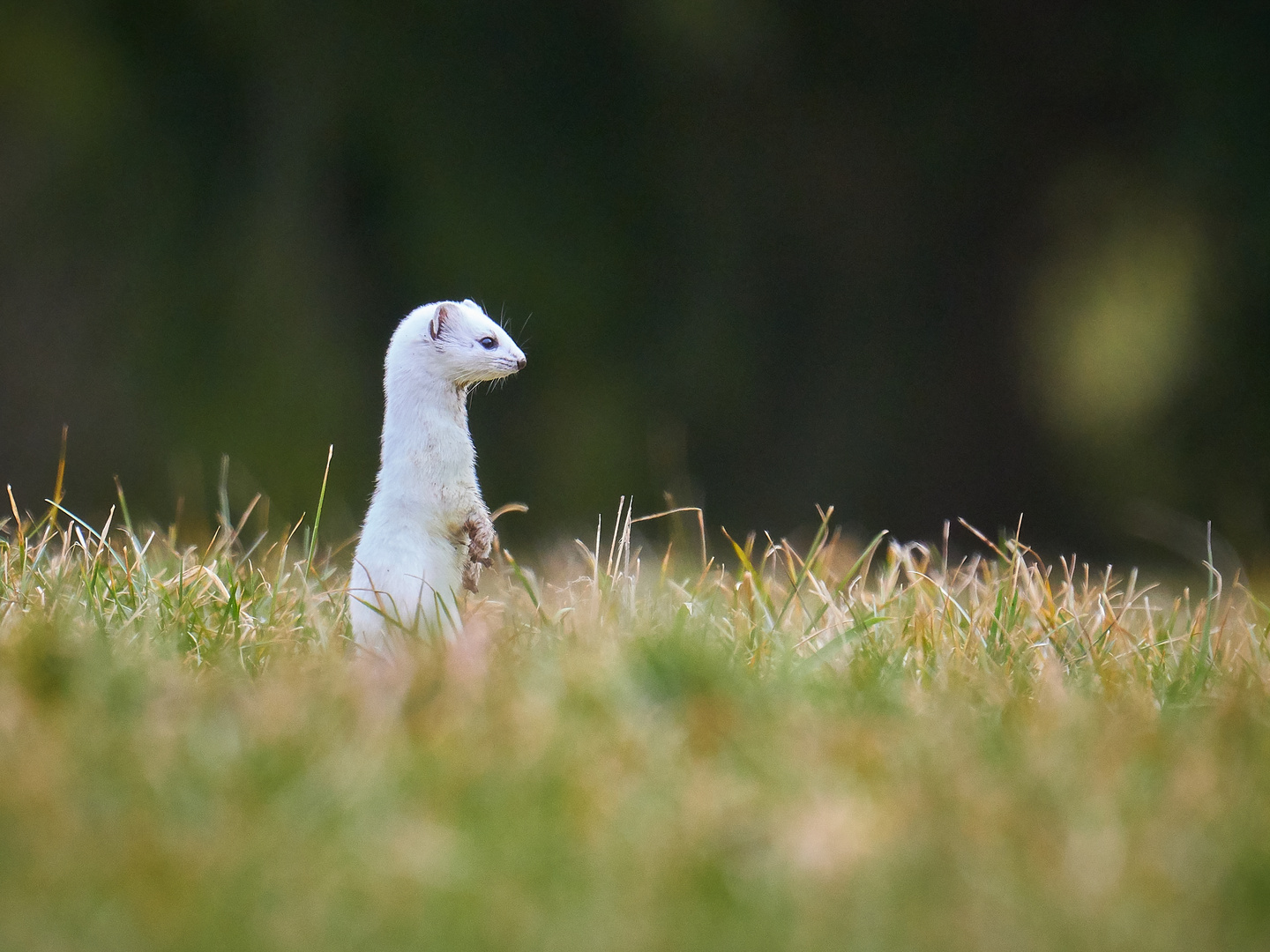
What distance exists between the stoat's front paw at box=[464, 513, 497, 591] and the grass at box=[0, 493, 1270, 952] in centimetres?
7

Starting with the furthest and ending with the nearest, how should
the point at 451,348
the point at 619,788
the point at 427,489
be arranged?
the point at 451,348, the point at 427,489, the point at 619,788

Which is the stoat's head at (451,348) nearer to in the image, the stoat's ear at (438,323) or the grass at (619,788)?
the stoat's ear at (438,323)

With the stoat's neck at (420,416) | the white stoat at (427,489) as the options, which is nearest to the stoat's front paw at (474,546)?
the white stoat at (427,489)

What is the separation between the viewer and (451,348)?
6.64 ft

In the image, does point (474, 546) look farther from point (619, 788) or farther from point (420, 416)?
point (619, 788)

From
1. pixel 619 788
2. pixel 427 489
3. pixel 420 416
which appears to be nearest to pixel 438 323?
pixel 420 416

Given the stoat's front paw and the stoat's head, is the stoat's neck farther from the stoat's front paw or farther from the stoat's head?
the stoat's front paw

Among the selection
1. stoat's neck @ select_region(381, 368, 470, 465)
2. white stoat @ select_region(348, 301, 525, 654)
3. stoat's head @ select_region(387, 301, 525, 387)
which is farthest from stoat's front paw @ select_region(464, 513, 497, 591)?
stoat's head @ select_region(387, 301, 525, 387)

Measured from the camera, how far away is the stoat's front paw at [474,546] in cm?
196

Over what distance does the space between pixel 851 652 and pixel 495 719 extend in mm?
641

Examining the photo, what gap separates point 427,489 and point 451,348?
9.3 inches

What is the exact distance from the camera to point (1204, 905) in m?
1.08

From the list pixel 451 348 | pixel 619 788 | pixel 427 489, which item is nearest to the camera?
pixel 619 788

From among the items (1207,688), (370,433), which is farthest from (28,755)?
(370,433)
